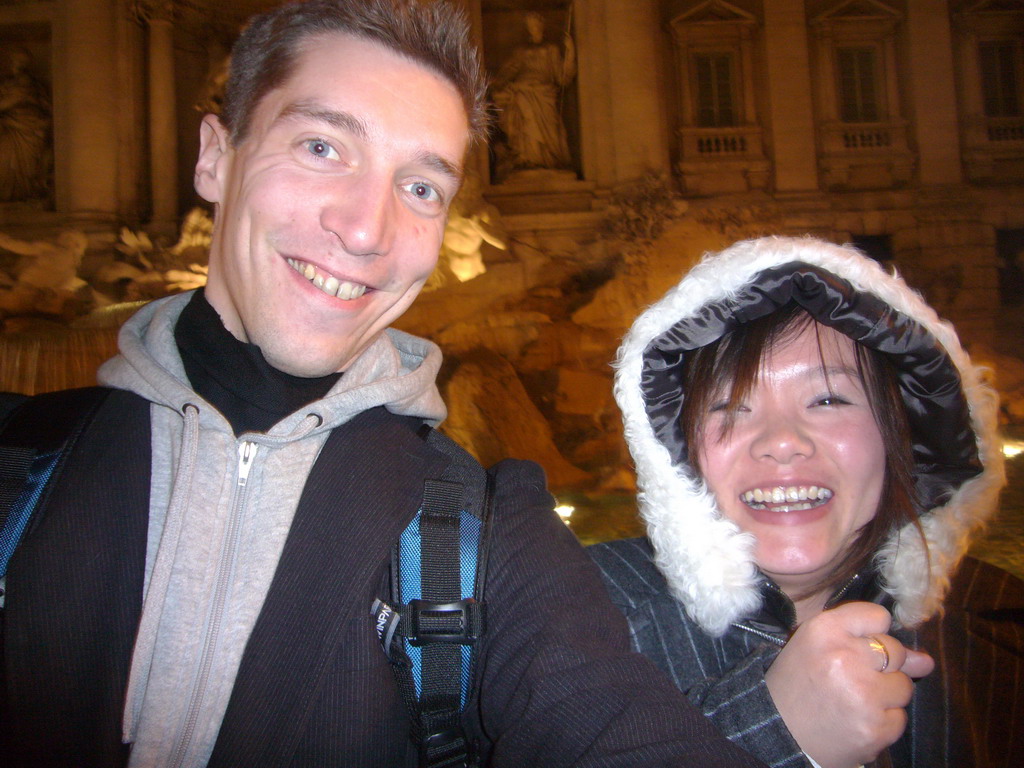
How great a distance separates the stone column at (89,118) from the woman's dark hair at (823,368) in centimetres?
1093

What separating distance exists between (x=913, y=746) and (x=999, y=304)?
10.9 m

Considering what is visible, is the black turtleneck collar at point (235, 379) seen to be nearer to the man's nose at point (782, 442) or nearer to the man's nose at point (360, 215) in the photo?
the man's nose at point (360, 215)

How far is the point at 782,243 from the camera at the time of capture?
1165 mm

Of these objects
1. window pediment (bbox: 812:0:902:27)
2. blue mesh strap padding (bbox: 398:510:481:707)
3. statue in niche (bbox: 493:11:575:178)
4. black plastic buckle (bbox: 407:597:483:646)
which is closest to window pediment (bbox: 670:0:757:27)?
window pediment (bbox: 812:0:902:27)

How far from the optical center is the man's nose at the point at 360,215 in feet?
3.76

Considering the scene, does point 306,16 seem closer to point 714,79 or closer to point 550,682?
point 550,682

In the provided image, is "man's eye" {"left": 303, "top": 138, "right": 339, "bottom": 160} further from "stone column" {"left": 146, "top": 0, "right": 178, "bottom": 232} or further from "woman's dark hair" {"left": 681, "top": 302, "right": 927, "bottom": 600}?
"stone column" {"left": 146, "top": 0, "right": 178, "bottom": 232}

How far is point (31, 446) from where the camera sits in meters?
1.03

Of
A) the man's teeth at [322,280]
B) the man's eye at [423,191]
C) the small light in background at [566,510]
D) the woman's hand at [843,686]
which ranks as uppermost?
the man's eye at [423,191]

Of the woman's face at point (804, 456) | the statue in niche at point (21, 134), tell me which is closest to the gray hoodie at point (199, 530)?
the woman's face at point (804, 456)

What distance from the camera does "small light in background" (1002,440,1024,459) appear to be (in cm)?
576

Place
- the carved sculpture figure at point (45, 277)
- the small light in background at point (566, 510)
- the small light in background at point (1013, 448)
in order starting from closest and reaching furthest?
1. the small light in background at point (566, 510)
2. the small light in background at point (1013, 448)
3. the carved sculpture figure at point (45, 277)

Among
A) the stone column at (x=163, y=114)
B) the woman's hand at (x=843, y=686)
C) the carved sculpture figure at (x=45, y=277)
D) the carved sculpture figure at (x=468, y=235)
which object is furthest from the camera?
the stone column at (x=163, y=114)

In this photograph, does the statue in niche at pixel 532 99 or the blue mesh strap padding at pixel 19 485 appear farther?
the statue in niche at pixel 532 99
